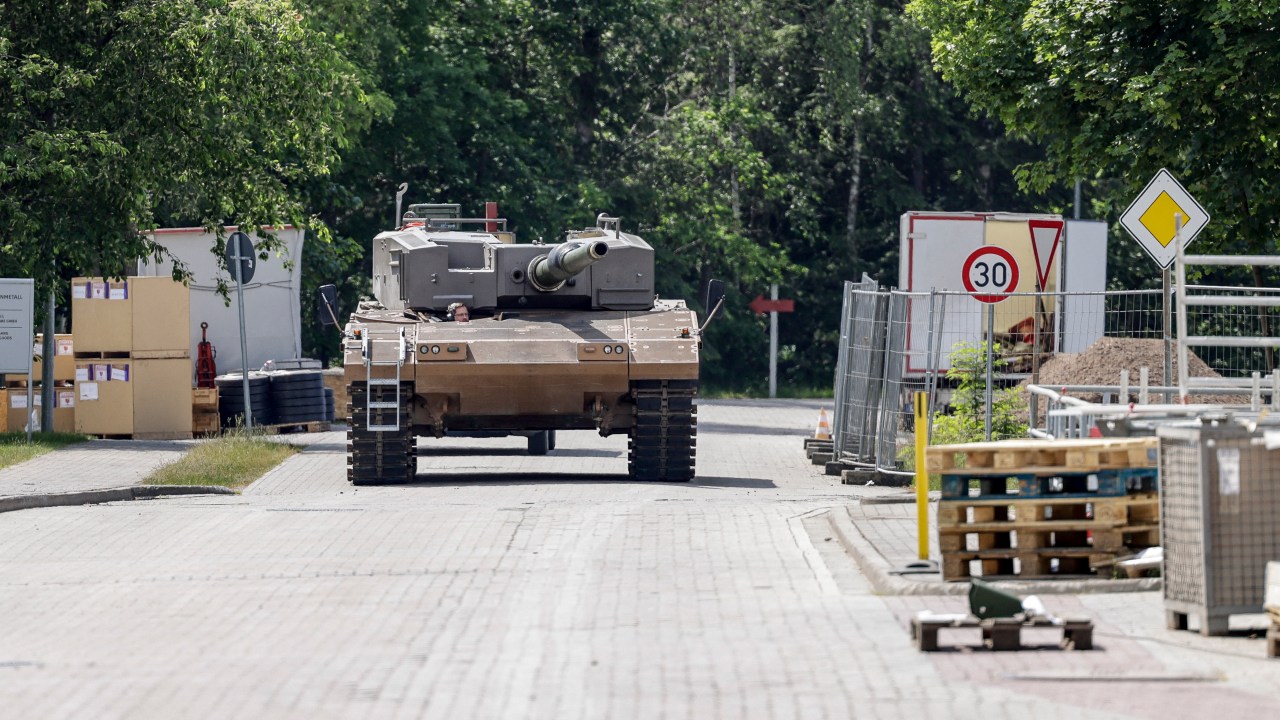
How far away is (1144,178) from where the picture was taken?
24297 mm

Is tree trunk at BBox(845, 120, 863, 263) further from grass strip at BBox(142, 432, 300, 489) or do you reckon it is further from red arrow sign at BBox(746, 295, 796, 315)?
grass strip at BBox(142, 432, 300, 489)

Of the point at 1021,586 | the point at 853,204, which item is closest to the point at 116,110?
the point at 1021,586

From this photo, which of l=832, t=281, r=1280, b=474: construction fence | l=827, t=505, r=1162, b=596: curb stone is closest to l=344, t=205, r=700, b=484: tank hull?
l=832, t=281, r=1280, b=474: construction fence

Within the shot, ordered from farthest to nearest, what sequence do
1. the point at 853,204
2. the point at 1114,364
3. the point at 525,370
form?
the point at 853,204 < the point at 1114,364 < the point at 525,370

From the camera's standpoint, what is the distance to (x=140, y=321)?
2648cm

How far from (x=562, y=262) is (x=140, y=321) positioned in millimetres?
8524

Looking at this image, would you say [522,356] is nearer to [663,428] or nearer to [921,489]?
[663,428]

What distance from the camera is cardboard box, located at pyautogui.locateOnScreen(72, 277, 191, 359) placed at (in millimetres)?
26312

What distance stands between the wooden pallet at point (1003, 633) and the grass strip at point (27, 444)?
13.9m

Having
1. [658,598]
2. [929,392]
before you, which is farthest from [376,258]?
[658,598]

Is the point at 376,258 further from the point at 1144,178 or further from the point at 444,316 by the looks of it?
the point at 1144,178

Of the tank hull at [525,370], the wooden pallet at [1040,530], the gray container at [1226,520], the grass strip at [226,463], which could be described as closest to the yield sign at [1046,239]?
the tank hull at [525,370]

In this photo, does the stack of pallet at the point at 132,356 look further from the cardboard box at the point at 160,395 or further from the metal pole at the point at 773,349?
the metal pole at the point at 773,349

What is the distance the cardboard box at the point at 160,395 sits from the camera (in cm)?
2647
